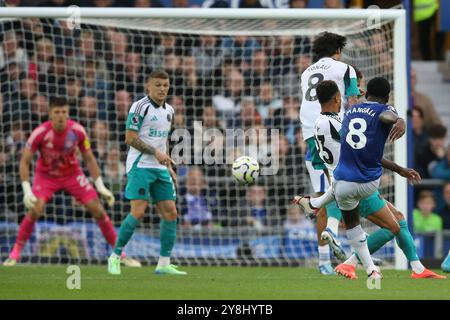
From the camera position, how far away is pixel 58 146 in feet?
45.7

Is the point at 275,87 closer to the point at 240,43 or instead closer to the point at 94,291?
the point at 240,43

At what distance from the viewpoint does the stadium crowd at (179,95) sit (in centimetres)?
1546

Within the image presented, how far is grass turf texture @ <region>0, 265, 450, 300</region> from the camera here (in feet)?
27.4

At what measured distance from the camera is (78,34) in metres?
15.8

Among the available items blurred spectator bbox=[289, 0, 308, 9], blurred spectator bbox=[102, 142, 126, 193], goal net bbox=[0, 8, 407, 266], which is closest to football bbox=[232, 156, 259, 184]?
goal net bbox=[0, 8, 407, 266]

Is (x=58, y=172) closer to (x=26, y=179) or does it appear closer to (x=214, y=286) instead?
(x=26, y=179)

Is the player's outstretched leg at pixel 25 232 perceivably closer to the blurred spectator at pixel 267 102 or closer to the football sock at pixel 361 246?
the blurred spectator at pixel 267 102

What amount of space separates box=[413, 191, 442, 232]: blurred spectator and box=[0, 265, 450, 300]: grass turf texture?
4784 mm

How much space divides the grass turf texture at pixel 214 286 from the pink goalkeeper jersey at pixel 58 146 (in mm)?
2370

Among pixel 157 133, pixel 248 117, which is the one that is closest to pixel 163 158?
pixel 157 133

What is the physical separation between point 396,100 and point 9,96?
532 cm

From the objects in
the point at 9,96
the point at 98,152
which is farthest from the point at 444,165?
the point at 9,96
